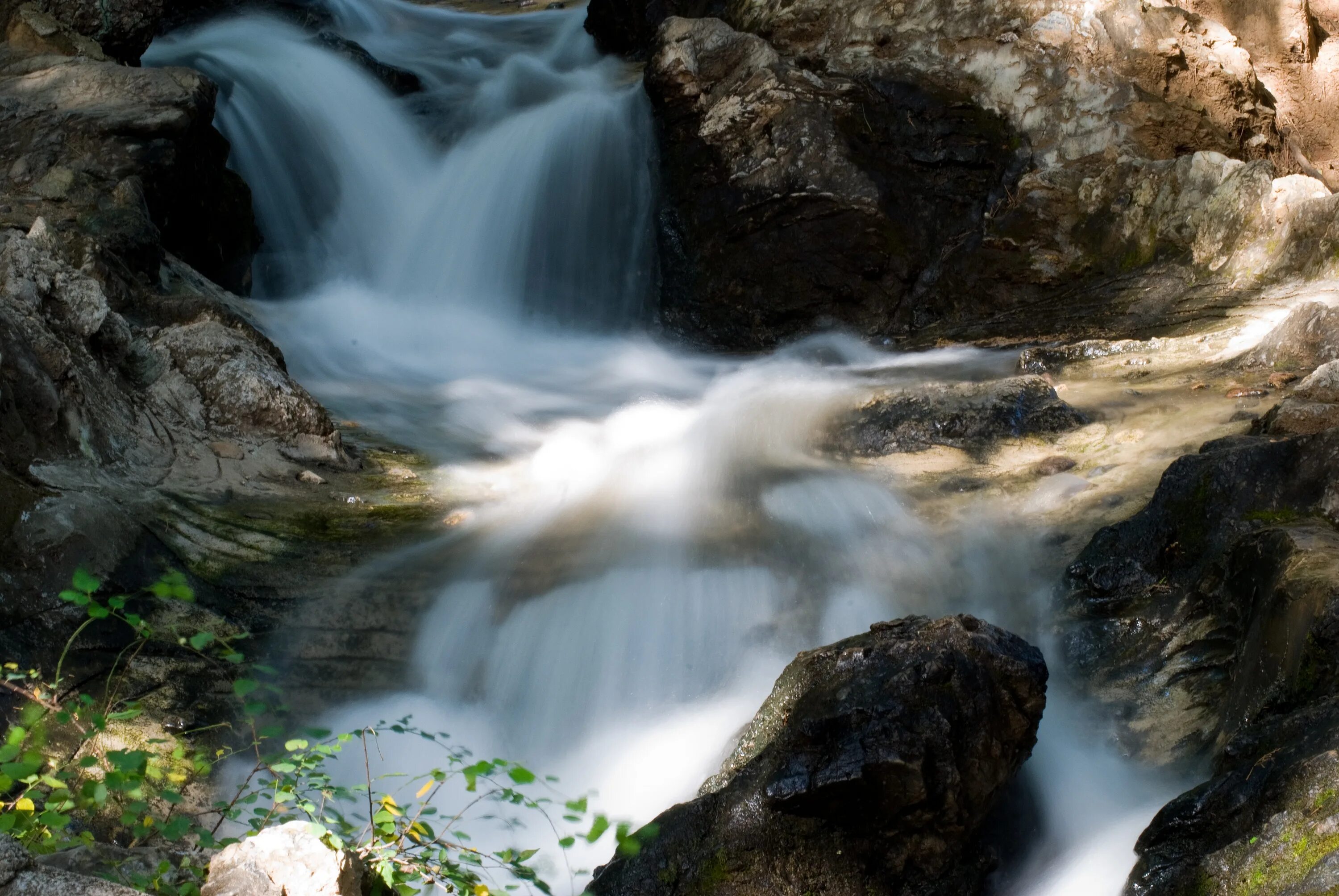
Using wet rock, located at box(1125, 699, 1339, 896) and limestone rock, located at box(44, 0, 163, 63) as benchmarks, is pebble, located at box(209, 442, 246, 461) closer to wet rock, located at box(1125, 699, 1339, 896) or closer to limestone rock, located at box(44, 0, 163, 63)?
wet rock, located at box(1125, 699, 1339, 896)

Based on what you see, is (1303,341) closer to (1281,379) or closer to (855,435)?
(1281,379)

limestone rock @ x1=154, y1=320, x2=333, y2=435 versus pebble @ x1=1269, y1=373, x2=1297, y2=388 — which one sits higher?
limestone rock @ x1=154, y1=320, x2=333, y2=435

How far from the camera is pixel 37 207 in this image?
6.75 meters

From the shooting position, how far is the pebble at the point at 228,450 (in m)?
5.27

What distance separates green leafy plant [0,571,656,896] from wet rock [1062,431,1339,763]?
1768 mm

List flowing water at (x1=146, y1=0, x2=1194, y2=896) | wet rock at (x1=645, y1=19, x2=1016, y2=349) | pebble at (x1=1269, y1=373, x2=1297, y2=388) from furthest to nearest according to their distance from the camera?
wet rock at (x1=645, y1=19, x2=1016, y2=349) < pebble at (x1=1269, y1=373, x2=1297, y2=388) < flowing water at (x1=146, y1=0, x2=1194, y2=896)

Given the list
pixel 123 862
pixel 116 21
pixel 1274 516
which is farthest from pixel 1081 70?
pixel 123 862

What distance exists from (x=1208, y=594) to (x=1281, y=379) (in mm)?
2264

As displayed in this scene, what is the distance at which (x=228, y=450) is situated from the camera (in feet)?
17.4

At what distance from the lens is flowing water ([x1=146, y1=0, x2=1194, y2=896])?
13.5 feet

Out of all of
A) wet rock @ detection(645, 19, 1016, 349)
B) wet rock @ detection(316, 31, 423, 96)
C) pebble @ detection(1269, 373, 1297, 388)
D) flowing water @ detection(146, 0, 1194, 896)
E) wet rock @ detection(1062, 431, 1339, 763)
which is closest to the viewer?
wet rock @ detection(1062, 431, 1339, 763)

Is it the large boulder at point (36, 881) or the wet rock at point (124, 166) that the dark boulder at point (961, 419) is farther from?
the large boulder at point (36, 881)

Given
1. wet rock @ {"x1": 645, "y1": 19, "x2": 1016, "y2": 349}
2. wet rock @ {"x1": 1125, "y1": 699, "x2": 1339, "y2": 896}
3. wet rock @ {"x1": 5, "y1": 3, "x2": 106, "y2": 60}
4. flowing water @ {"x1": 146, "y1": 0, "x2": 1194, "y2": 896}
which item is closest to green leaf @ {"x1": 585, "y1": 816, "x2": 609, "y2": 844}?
wet rock @ {"x1": 1125, "y1": 699, "x2": 1339, "y2": 896}

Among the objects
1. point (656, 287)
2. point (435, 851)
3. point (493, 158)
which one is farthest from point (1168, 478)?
point (493, 158)
